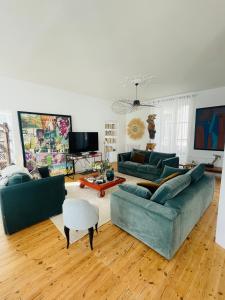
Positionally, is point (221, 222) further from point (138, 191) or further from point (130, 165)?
point (130, 165)

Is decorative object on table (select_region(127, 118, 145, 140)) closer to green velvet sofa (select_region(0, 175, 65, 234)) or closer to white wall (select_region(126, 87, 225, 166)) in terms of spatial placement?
white wall (select_region(126, 87, 225, 166))

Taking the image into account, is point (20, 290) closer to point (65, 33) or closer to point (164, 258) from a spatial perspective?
point (164, 258)

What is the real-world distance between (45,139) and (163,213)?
4086 mm

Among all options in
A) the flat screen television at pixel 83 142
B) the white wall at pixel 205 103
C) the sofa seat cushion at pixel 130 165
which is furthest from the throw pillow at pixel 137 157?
the white wall at pixel 205 103

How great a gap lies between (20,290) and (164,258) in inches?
62.8

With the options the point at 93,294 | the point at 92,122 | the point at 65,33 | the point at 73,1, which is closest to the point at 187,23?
the point at 73,1

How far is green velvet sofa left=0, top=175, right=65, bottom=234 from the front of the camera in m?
2.14

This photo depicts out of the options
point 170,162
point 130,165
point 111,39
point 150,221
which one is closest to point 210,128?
point 170,162

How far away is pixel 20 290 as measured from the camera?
144 centimetres

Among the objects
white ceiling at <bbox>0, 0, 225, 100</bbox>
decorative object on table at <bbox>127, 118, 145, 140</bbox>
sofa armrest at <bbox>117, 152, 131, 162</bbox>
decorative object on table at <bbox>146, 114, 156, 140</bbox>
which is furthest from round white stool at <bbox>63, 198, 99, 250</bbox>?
decorative object on table at <bbox>127, 118, 145, 140</bbox>

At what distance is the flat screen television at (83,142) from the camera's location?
5.07 m

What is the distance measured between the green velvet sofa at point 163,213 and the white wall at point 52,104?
11.6 feet

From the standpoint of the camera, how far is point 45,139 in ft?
15.0

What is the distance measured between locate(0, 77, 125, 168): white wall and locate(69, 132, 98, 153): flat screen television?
36 centimetres
